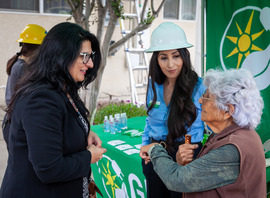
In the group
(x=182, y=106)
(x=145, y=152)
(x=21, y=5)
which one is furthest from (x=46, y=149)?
(x=21, y=5)

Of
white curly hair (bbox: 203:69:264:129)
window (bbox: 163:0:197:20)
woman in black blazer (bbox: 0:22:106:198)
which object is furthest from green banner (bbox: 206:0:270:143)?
window (bbox: 163:0:197:20)

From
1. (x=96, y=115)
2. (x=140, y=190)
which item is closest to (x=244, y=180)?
(x=140, y=190)

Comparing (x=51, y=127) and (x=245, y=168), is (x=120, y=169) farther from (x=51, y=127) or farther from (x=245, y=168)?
(x=245, y=168)

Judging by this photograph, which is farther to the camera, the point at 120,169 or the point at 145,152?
the point at 120,169

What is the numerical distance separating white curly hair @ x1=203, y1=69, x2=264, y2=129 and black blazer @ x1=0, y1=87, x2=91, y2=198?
72 centimetres

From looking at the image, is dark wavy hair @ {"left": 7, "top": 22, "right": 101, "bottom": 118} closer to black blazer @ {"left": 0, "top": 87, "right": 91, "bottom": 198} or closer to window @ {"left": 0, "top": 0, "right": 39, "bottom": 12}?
black blazer @ {"left": 0, "top": 87, "right": 91, "bottom": 198}

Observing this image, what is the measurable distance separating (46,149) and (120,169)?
5.26 ft

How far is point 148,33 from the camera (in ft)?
26.7

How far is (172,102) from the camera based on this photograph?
1.97m

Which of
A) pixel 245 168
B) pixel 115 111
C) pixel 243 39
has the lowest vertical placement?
pixel 115 111

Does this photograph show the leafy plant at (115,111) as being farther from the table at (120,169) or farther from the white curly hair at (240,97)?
the white curly hair at (240,97)

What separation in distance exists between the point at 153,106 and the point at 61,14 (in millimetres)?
6083

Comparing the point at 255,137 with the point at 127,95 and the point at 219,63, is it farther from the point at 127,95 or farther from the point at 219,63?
the point at 127,95

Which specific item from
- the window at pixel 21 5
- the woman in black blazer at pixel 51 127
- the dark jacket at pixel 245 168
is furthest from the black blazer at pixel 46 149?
the window at pixel 21 5
